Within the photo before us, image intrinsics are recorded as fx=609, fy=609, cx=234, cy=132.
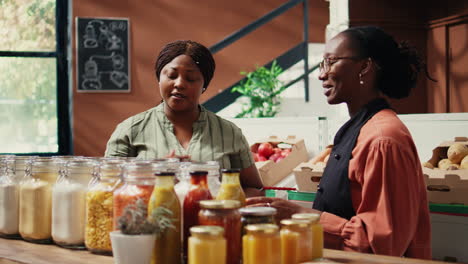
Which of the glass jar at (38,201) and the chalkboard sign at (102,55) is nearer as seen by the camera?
Answer: the glass jar at (38,201)

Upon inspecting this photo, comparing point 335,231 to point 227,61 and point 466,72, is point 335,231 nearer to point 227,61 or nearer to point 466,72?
point 466,72

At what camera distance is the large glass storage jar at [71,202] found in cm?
180

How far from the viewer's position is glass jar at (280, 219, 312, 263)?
1438 mm

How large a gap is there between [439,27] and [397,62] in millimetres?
4506

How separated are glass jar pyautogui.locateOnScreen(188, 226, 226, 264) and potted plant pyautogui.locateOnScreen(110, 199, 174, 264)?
0.45 feet

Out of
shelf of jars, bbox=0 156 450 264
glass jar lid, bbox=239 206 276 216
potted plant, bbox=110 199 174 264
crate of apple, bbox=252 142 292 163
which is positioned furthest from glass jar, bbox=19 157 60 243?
crate of apple, bbox=252 142 292 163

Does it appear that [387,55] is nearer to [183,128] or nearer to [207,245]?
[183,128]

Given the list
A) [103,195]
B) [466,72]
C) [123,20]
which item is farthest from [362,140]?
[123,20]

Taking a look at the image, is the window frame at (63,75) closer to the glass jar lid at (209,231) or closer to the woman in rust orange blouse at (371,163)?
the woman in rust orange blouse at (371,163)

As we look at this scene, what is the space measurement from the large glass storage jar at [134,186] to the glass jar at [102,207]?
0.10 metres

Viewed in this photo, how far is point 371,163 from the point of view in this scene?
1.88m

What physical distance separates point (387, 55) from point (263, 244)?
3.39ft

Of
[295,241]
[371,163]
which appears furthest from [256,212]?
[371,163]

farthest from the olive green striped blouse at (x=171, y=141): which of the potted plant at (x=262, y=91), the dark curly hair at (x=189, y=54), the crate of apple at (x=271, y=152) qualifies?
the potted plant at (x=262, y=91)
